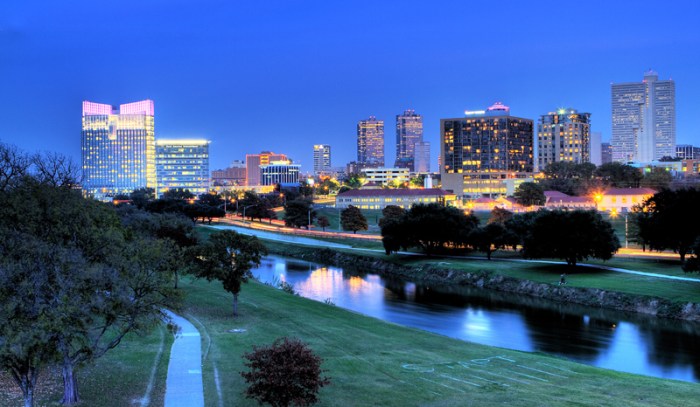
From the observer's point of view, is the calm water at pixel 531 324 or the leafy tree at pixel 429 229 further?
the leafy tree at pixel 429 229

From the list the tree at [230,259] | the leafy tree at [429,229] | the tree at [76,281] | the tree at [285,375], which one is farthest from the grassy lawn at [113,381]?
the leafy tree at [429,229]

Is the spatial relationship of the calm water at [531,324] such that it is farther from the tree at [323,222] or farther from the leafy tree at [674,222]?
the tree at [323,222]

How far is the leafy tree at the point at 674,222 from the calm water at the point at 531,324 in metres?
20.5

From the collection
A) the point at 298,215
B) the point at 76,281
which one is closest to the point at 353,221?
the point at 298,215

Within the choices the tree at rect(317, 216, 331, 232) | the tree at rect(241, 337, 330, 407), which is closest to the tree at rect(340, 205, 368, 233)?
the tree at rect(317, 216, 331, 232)

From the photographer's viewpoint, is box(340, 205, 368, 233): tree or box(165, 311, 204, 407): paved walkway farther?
box(340, 205, 368, 233): tree

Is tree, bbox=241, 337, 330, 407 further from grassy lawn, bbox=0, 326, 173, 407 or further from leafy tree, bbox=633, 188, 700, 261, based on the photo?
leafy tree, bbox=633, 188, 700, 261

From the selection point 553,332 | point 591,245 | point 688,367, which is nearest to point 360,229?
point 591,245

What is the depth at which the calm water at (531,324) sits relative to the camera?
43375mm

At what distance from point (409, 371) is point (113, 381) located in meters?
13.3

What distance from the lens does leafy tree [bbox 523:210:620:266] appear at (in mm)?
74625

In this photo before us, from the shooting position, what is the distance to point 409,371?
31500mm

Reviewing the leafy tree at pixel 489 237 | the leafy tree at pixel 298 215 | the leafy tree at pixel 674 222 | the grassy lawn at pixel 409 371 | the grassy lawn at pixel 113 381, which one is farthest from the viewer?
the leafy tree at pixel 298 215

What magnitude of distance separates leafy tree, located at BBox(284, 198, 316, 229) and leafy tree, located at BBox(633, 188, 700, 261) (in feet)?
295
